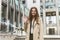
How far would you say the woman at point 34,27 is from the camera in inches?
78.3

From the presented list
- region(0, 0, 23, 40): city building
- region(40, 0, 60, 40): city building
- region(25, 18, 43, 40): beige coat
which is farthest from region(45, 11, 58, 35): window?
region(25, 18, 43, 40): beige coat

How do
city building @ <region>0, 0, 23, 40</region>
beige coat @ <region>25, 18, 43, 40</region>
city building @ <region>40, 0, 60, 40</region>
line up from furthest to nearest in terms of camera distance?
city building @ <region>40, 0, 60, 40</region>, city building @ <region>0, 0, 23, 40</region>, beige coat @ <region>25, 18, 43, 40</region>

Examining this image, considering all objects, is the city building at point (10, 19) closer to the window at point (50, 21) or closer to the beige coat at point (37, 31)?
the window at point (50, 21)

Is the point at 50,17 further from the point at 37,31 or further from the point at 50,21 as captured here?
the point at 37,31

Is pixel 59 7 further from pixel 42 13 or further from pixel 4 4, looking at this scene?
pixel 4 4

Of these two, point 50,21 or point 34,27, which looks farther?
point 50,21

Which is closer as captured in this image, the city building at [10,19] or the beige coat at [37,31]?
the beige coat at [37,31]

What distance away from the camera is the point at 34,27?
203 centimetres

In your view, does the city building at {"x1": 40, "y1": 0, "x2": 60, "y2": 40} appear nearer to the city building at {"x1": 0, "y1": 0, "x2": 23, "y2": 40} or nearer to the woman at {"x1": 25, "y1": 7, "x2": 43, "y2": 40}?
the city building at {"x1": 0, "y1": 0, "x2": 23, "y2": 40}

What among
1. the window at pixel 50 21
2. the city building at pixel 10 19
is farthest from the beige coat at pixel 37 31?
the window at pixel 50 21

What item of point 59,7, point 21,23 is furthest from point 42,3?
point 21,23

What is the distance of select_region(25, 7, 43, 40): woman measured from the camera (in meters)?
1.99

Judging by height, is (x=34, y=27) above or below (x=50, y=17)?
below

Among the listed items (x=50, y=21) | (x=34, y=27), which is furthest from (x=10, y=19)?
(x=34, y=27)
